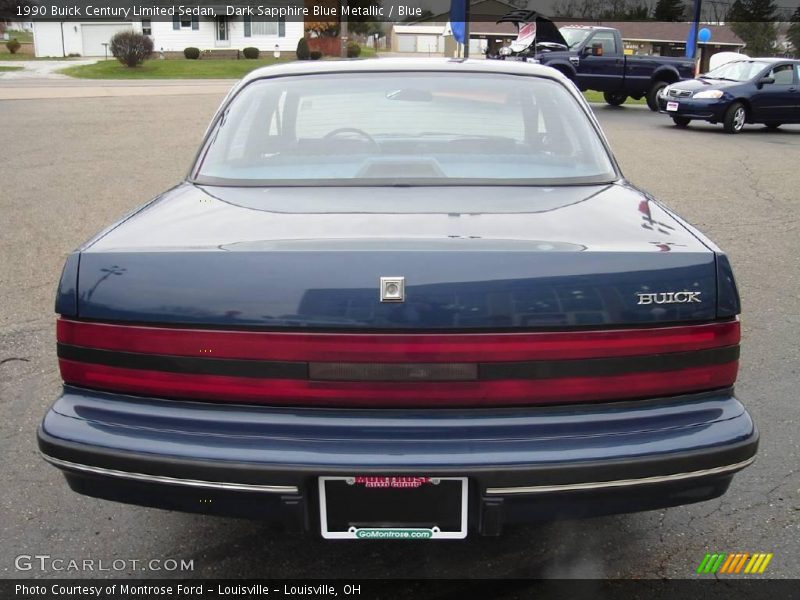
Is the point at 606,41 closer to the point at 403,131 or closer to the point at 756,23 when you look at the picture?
the point at 403,131

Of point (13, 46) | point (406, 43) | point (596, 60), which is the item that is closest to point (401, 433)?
point (596, 60)

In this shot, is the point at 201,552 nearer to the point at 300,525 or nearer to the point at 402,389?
the point at 300,525

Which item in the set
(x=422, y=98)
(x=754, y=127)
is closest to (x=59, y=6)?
(x=754, y=127)

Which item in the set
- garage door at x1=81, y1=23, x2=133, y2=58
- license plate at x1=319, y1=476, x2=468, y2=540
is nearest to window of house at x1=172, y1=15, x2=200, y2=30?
garage door at x1=81, y1=23, x2=133, y2=58

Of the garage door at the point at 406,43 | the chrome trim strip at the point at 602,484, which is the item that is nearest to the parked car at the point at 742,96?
the chrome trim strip at the point at 602,484

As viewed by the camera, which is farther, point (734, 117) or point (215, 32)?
point (215, 32)

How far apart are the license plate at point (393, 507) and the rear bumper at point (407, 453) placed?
35 mm

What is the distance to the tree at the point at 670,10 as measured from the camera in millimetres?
46469

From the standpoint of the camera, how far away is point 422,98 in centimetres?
329

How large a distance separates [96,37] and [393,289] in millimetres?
66024

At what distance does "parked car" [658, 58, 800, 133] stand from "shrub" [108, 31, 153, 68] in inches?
1144

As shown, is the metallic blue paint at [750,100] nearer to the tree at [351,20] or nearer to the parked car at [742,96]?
the parked car at [742,96]

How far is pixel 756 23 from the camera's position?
51406 millimetres

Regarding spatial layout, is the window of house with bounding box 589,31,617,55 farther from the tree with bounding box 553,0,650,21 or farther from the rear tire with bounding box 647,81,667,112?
the tree with bounding box 553,0,650,21
